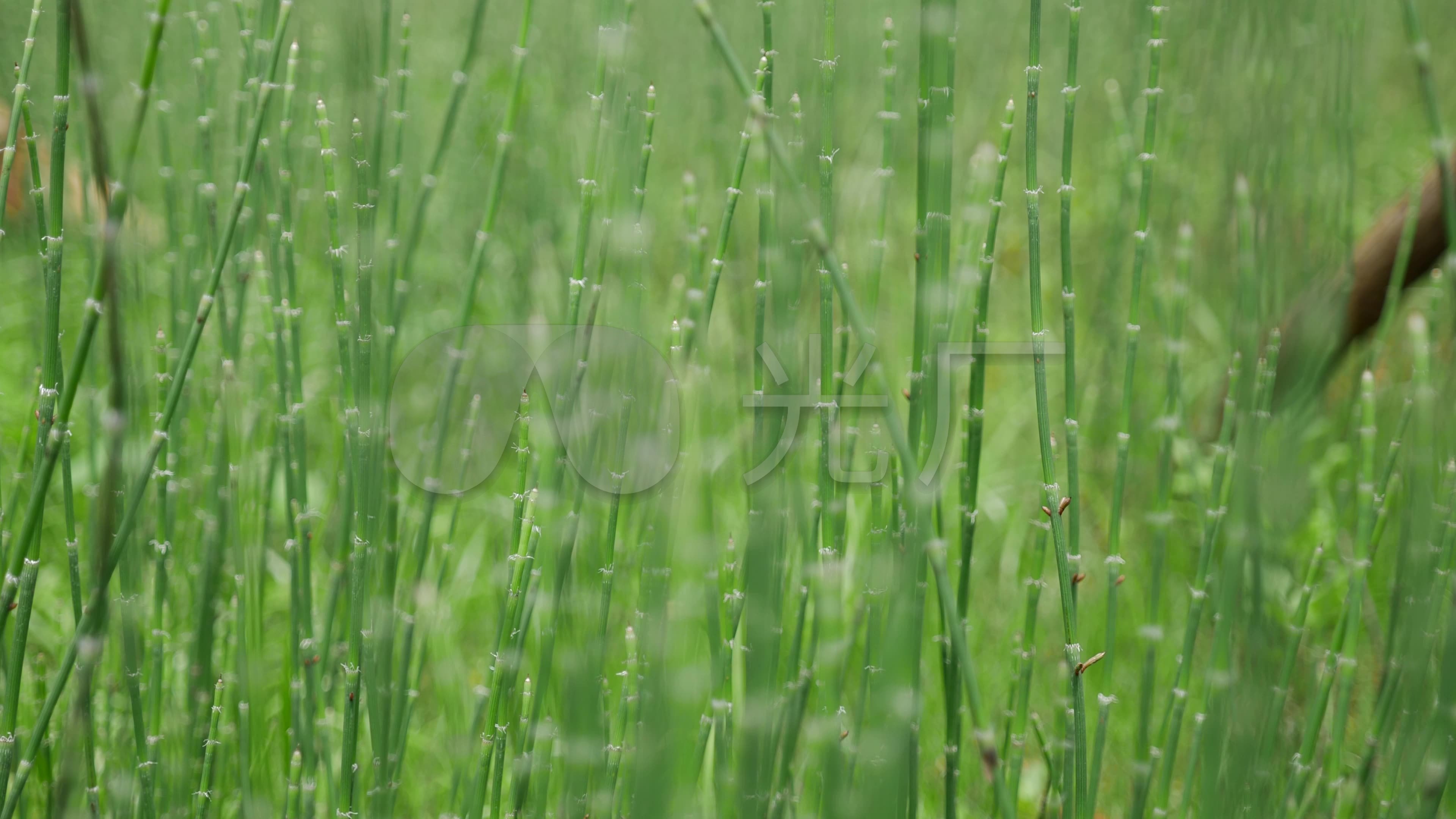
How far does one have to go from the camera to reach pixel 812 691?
1.02m

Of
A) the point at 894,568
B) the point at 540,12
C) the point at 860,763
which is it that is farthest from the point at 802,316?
the point at 540,12

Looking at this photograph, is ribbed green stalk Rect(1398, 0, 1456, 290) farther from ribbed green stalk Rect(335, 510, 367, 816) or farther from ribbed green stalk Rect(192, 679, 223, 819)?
ribbed green stalk Rect(192, 679, 223, 819)

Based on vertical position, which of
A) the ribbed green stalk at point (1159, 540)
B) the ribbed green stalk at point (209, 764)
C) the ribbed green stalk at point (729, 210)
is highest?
the ribbed green stalk at point (729, 210)

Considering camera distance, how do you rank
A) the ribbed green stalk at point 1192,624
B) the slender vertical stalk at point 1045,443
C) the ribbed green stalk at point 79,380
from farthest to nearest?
the ribbed green stalk at point 1192,624
the slender vertical stalk at point 1045,443
the ribbed green stalk at point 79,380

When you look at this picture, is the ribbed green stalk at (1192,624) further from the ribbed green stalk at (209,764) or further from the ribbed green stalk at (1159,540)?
the ribbed green stalk at (209,764)

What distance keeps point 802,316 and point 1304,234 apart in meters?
0.47

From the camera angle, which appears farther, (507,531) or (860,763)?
(507,531)

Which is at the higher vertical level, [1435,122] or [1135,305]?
[1435,122]

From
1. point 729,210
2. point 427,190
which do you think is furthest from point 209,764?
point 729,210

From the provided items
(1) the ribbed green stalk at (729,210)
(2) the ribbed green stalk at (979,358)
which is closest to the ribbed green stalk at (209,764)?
(1) the ribbed green stalk at (729,210)

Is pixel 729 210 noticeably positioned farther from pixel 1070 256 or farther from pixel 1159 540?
pixel 1159 540

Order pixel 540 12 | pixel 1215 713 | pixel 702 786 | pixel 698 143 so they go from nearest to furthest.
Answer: pixel 1215 713 < pixel 702 786 < pixel 698 143 < pixel 540 12

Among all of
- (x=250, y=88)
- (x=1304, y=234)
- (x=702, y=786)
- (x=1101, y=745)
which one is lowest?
(x=702, y=786)

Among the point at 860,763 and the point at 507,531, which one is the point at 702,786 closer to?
the point at 860,763
